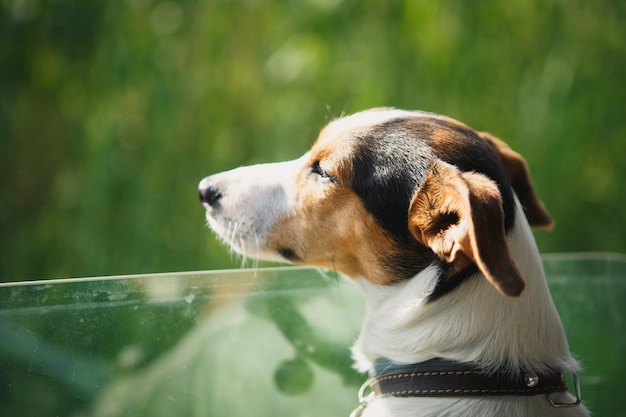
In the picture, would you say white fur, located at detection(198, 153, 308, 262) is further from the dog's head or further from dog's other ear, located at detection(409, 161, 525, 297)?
dog's other ear, located at detection(409, 161, 525, 297)

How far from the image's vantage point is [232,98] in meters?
2.93

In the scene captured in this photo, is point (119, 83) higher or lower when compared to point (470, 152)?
lower

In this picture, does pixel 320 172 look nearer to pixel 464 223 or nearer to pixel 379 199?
pixel 379 199

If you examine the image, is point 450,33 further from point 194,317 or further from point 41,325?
point 41,325

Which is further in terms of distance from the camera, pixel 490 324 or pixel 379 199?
pixel 379 199

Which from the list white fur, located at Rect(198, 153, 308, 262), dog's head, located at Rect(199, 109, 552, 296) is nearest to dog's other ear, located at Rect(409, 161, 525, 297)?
dog's head, located at Rect(199, 109, 552, 296)

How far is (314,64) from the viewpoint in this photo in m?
2.92

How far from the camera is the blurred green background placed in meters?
2.74

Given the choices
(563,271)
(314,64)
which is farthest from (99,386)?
(314,64)

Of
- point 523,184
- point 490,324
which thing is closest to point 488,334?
point 490,324

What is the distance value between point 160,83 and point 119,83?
0.17m

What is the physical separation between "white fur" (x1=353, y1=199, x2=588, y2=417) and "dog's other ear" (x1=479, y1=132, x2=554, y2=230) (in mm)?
295

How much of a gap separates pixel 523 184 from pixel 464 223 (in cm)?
56

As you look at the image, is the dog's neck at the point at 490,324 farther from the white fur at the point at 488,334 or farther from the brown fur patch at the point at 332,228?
the brown fur patch at the point at 332,228
